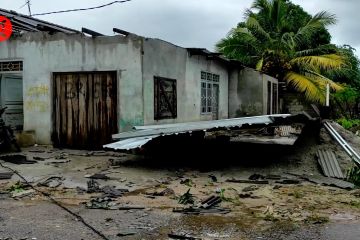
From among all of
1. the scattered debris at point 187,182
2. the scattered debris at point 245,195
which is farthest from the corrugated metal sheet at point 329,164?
the scattered debris at point 187,182

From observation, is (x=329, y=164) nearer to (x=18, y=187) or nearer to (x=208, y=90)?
(x=18, y=187)

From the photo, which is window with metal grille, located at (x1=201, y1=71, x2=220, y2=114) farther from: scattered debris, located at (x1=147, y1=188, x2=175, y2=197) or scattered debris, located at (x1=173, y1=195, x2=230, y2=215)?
scattered debris, located at (x1=173, y1=195, x2=230, y2=215)

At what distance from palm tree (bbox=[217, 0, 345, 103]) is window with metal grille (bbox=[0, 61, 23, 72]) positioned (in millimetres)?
Result: 12809

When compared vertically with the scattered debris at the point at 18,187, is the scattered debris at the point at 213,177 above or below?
below

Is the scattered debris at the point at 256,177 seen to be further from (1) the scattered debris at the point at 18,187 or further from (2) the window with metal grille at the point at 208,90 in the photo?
(2) the window with metal grille at the point at 208,90

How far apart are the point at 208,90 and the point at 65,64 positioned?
20.1 ft

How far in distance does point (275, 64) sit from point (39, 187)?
17.0 metres

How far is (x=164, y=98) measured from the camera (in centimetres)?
1184

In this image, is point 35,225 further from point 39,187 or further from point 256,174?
point 256,174

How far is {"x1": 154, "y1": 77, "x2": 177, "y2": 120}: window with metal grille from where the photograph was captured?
11359mm

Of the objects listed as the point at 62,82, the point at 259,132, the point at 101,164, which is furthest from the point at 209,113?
the point at 101,164

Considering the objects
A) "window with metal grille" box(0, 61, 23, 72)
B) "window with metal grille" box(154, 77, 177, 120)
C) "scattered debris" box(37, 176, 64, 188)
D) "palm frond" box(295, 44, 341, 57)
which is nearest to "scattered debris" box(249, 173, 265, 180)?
"scattered debris" box(37, 176, 64, 188)

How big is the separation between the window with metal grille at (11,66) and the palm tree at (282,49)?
12.8 meters

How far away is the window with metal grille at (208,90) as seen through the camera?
1525 centimetres
